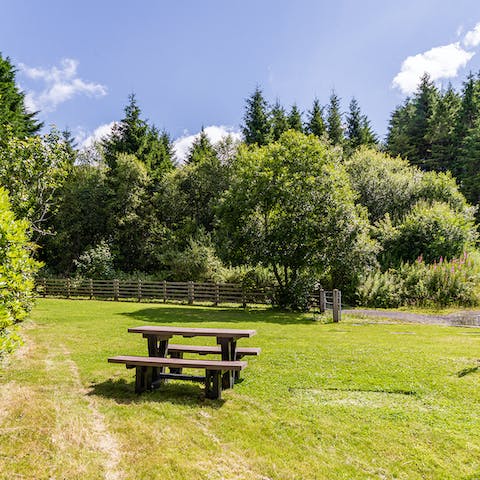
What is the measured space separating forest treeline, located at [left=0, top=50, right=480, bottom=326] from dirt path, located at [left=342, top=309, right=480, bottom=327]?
75.3 inches

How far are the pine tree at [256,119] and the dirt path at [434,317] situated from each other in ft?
80.1

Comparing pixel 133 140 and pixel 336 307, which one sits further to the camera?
pixel 133 140

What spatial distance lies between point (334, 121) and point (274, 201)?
29874 mm

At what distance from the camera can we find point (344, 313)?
16.0 meters

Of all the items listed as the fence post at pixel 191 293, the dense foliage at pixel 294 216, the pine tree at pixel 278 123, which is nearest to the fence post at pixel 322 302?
the dense foliage at pixel 294 216

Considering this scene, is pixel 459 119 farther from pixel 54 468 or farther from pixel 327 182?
pixel 54 468

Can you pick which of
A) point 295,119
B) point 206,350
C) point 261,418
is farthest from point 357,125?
point 261,418

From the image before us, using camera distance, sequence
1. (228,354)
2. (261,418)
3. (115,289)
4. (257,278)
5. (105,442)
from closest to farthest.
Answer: (105,442), (261,418), (228,354), (257,278), (115,289)

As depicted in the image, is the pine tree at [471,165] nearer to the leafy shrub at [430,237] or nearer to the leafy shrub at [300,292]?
the leafy shrub at [430,237]

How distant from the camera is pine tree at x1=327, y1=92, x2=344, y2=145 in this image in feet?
139

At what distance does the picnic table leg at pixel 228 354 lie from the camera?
19.6 ft

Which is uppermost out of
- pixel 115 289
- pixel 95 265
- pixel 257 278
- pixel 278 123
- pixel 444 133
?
pixel 444 133

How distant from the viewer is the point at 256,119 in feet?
124

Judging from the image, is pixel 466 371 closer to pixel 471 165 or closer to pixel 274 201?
pixel 274 201
